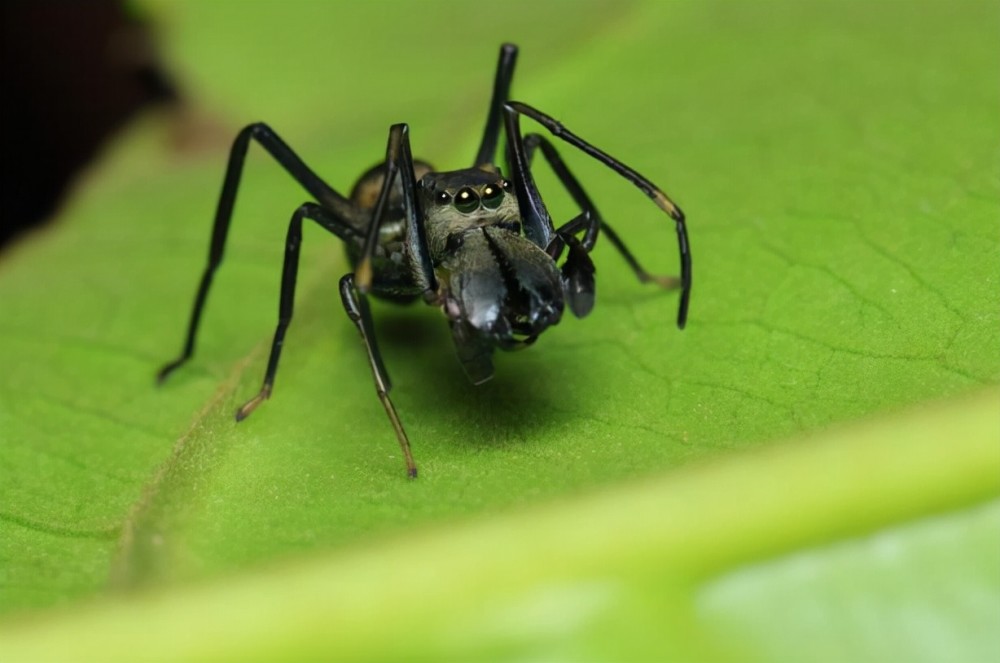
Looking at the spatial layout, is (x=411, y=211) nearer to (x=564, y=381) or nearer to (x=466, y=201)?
(x=466, y=201)

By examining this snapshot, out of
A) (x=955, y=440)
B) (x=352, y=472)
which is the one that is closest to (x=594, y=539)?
(x=955, y=440)

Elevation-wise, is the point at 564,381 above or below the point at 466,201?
below

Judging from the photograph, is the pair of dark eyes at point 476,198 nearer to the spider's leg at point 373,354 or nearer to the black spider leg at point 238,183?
the spider's leg at point 373,354

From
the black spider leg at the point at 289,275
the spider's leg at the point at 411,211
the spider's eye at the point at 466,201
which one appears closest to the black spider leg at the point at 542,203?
the spider's eye at the point at 466,201

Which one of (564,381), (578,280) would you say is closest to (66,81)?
(564,381)

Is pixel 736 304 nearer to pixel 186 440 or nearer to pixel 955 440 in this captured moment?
pixel 955 440

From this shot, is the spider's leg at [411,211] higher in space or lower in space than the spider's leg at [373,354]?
higher
